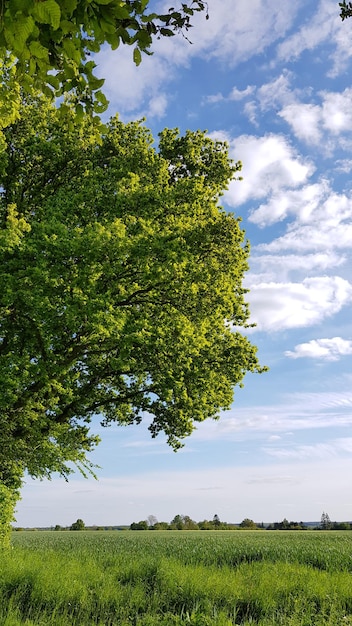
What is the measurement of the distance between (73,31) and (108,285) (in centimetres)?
1524

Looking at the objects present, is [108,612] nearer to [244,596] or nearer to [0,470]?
[244,596]

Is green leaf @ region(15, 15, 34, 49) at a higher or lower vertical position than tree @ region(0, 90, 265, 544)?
lower

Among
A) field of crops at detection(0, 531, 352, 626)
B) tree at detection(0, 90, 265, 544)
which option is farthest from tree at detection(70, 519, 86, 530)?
field of crops at detection(0, 531, 352, 626)

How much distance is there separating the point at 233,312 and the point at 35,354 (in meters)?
8.99

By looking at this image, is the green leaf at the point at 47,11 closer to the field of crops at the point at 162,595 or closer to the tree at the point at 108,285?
the field of crops at the point at 162,595

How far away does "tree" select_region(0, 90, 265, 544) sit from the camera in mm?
18141

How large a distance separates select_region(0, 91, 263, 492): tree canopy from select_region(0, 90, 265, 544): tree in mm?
58

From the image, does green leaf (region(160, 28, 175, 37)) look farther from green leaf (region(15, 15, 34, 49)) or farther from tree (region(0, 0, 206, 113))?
green leaf (region(15, 15, 34, 49))

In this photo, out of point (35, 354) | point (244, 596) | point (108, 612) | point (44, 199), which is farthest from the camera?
point (44, 199)

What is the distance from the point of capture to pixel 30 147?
21.2m

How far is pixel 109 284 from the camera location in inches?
774

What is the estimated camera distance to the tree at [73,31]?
400 centimetres

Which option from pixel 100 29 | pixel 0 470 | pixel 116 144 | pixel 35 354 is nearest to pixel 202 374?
pixel 35 354

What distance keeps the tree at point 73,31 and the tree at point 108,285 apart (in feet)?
35.5
